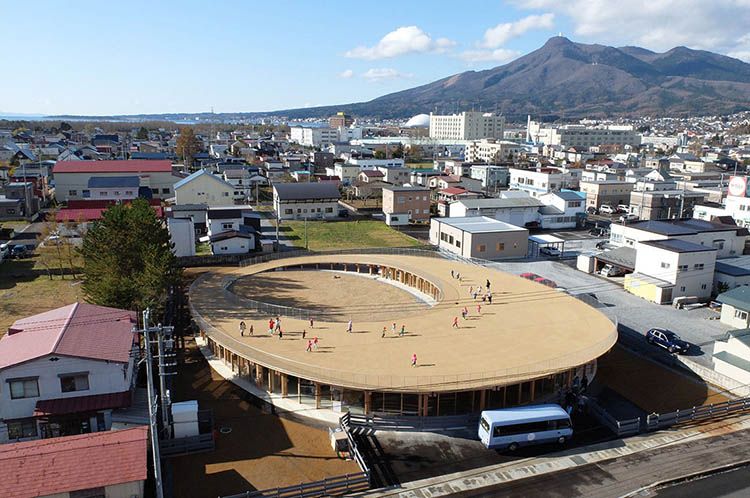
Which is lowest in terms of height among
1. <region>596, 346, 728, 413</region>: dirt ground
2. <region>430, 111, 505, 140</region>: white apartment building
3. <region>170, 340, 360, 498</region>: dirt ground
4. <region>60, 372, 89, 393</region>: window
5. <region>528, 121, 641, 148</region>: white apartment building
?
<region>596, 346, 728, 413</region>: dirt ground

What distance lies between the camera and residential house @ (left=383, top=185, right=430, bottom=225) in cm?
5172

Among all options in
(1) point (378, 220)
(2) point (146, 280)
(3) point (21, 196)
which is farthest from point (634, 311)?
(3) point (21, 196)

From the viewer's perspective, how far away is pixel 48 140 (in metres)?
120

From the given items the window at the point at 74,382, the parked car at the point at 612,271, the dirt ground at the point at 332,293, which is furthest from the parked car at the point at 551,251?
the window at the point at 74,382

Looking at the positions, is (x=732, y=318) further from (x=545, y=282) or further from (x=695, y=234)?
(x=695, y=234)

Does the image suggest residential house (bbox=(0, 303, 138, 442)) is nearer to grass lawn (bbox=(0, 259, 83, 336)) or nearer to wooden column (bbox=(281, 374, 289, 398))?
wooden column (bbox=(281, 374, 289, 398))

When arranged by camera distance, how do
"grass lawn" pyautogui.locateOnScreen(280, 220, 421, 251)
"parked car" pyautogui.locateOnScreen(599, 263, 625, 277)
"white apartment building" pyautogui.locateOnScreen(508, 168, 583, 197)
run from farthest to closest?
"white apartment building" pyautogui.locateOnScreen(508, 168, 583, 197), "grass lawn" pyautogui.locateOnScreen(280, 220, 421, 251), "parked car" pyautogui.locateOnScreen(599, 263, 625, 277)

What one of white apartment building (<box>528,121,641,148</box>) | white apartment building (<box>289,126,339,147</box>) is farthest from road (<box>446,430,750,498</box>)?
white apartment building (<box>289,126,339,147</box>)

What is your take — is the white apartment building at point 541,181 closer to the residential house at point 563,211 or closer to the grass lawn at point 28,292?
the residential house at point 563,211

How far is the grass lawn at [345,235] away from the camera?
43875 millimetres

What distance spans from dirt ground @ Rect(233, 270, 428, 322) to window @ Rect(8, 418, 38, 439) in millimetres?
12288

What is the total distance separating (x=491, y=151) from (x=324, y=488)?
334 feet

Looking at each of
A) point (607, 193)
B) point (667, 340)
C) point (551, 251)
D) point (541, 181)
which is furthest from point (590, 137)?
point (667, 340)

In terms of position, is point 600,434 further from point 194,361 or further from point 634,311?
point 194,361
